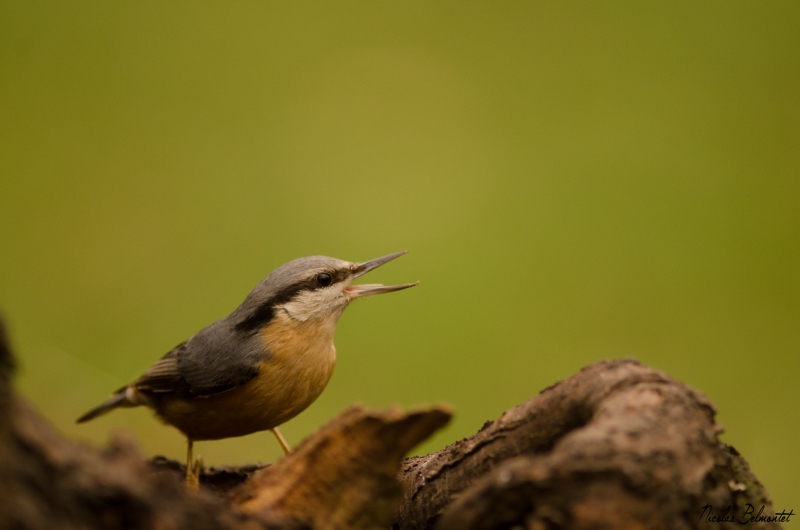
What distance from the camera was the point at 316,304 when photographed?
10.8 ft

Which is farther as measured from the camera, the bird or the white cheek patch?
the white cheek patch

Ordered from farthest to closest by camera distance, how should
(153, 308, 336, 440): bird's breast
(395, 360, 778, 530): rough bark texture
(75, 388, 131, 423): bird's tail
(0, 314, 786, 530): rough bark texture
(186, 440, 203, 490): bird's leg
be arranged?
(75, 388, 131, 423): bird's tail → (153, 308, 336, 440): bird's breast → (186, 440, 203, 490): bird's leg → (395, 360, 778, 530): rough bark texture → (0, 314, 786, 530): rough bark texture

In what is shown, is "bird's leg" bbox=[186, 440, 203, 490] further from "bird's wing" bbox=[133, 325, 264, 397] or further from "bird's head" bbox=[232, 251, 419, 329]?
"bird's head" bbox=[232, 251, 419, 329]

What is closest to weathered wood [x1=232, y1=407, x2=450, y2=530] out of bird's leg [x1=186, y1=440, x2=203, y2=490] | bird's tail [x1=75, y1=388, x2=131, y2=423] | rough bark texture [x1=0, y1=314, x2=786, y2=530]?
rough bark texture [x1=0, y1=314, x2=786, y2=530]

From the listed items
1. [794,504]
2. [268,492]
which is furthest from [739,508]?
[794,504]

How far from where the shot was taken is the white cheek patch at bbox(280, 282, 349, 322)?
324 cm

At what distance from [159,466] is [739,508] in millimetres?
2250

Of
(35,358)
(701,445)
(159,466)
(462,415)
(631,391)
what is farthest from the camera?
(462,415)

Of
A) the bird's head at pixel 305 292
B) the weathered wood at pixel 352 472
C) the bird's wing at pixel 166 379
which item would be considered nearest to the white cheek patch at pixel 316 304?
the bird's head at pixel 305 292

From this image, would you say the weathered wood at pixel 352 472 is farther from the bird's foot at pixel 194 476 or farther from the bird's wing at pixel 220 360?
the bird's wing at pixel 220 360

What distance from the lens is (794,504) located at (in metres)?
4.99

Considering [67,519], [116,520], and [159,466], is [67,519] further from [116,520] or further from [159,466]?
[159,466]

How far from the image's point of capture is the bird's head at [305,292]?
10.6ft

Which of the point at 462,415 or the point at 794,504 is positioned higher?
the point at 462,415
